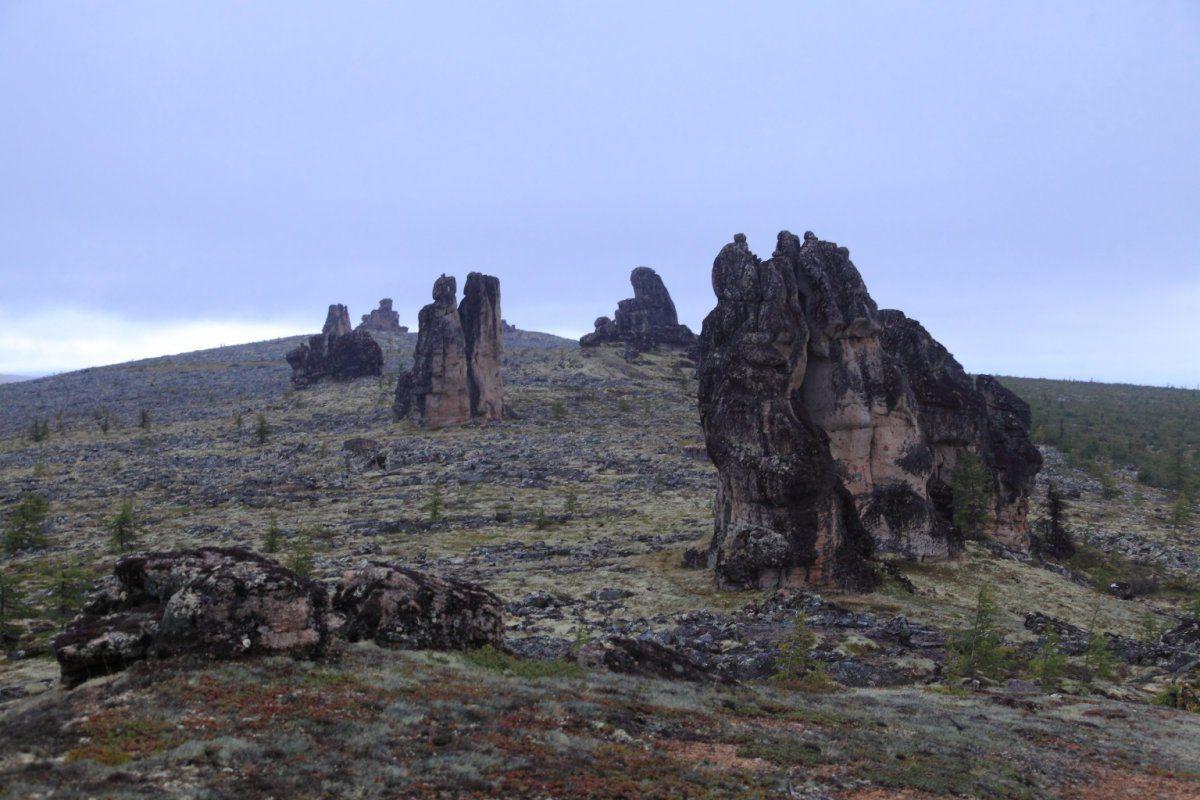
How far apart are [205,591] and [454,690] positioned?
5.11m

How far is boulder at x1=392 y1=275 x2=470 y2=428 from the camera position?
70938 mm

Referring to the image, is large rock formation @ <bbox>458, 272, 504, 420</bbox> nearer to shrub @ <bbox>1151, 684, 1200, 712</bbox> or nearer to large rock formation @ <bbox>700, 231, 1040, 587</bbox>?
large rock formation @ <bbox>700, 231, 1040, 587</bbox>

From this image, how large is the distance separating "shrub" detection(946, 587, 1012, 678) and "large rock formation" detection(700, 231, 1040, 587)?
5.90 meters

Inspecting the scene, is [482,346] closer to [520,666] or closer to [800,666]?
[800,666]

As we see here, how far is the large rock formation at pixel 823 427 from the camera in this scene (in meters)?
29.2

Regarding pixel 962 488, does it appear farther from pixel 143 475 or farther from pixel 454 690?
pixel 143 475

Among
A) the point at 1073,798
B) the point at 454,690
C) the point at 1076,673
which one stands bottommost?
the point at 1076,673

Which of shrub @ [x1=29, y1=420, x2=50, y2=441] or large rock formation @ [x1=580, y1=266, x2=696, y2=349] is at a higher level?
large rock formation @ [x1=580, y1=266, x2=696, y2=349]

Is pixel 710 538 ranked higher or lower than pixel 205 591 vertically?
lower

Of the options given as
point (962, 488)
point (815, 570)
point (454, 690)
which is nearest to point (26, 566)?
point (454, 690)

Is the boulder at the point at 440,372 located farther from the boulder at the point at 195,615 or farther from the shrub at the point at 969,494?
the boulder at the point at 195,615

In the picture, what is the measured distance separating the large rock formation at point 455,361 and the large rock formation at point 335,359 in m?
25.5

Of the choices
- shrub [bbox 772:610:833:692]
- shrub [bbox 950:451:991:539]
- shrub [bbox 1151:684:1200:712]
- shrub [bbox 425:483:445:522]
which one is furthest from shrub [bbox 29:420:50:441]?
shrub [bbox 1151:684:1200:712]

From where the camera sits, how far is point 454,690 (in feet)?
46.8
